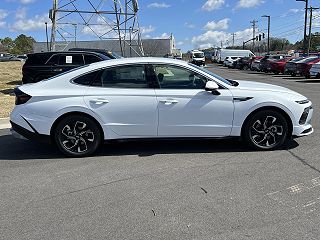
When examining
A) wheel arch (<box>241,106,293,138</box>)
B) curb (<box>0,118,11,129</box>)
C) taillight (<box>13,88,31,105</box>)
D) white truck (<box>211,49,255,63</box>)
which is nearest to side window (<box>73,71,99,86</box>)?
taillight (<box>13,88,31,105</box>)

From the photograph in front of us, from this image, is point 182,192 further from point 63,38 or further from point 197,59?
point 197,59

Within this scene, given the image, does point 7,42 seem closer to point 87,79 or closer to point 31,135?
point 31,135

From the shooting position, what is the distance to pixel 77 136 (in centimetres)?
600

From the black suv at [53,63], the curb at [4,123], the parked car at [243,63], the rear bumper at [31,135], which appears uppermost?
the parked car at [243,63]

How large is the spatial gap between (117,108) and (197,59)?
50010 millimetres

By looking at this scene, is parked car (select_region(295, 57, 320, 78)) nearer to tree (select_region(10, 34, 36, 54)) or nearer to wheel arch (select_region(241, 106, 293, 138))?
wheel arch (select_region(241, 106, 293, 138))

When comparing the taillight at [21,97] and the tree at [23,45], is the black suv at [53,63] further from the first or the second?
the tree at [23,45]

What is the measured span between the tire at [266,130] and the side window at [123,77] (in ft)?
6.03

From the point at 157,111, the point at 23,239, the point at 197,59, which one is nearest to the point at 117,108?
the point at 157,111

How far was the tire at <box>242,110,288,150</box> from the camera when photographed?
6.04m

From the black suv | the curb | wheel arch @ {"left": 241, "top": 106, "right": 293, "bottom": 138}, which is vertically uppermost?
the black suv

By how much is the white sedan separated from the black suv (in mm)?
8118

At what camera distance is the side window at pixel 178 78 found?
601 centimetres

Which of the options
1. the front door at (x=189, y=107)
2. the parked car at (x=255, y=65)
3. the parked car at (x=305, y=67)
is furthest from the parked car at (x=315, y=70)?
the front door at (x=189, y=107)
